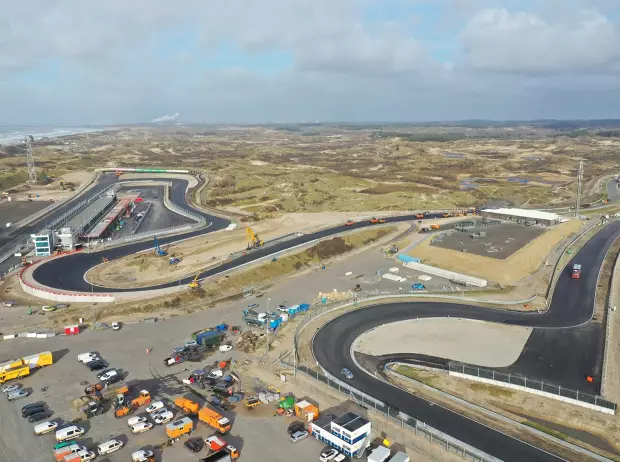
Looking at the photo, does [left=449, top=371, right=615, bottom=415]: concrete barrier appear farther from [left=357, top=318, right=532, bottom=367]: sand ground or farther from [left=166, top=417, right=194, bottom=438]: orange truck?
[left=166, top=417, right=194, bottom=438]: orange truck

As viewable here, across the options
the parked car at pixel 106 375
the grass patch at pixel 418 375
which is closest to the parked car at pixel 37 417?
the parked car at pixel 106 375

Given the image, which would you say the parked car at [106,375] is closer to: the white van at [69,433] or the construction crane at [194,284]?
the white van at [69,433]

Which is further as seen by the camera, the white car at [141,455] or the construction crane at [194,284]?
the construction crane at [194,284]

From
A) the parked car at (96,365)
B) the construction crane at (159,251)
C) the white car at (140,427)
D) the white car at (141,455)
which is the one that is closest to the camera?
the white car at (141,455)

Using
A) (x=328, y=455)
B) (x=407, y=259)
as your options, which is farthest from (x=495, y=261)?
(x=328, y=455)

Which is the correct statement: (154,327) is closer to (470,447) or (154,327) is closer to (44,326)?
(44,326)

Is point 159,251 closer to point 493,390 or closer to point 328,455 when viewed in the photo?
point 328,455
